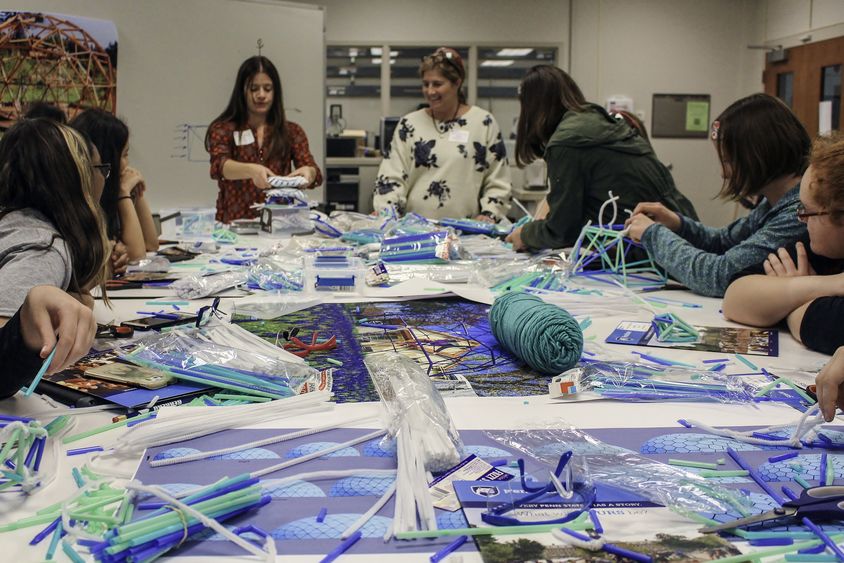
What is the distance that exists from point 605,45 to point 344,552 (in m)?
7.36

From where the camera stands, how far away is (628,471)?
95 centimetres

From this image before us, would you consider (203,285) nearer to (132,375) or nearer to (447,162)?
(132,375)

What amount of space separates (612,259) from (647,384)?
4.15 feet

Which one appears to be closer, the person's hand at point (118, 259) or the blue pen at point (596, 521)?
the blue pen at point (596, 521)

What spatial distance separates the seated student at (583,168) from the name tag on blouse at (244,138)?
156 centimetres

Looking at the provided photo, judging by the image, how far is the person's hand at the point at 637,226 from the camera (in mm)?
2236

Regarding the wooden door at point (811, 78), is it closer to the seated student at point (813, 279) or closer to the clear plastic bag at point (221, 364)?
the seated student at point (813, 279)

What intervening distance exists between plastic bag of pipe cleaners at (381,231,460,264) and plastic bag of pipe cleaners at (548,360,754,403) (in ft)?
3.91

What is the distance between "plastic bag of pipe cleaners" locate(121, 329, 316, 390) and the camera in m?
1.24

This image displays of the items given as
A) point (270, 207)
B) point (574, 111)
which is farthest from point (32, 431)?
point (270, 207)

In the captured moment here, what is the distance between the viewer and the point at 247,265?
8.11 feet

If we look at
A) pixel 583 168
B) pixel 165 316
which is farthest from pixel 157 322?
pixel 583 168

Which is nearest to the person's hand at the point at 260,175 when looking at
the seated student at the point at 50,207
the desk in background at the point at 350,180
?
the seated student at the point at 50,207

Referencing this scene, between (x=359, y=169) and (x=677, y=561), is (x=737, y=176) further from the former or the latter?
(x=359, y=169)
